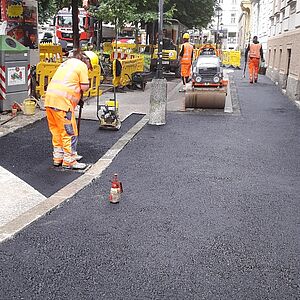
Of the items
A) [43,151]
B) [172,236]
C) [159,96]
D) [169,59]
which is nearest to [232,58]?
[169,59]

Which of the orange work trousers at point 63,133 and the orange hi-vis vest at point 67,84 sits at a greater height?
the orange hi-vis vest at point 67,84

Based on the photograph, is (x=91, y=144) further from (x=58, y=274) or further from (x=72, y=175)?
(x=58, y=274)

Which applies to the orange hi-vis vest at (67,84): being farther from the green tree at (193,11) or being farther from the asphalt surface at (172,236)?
the green tree at (193,11)

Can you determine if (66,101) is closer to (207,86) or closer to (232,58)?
(207,86)

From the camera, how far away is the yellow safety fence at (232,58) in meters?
31.0

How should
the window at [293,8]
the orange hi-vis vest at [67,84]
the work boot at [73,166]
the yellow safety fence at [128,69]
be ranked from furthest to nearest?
the window at [293,8]
the yellow safety fence at [128,69]
the work boot at [73,166]
the orange hi-vis vest at [67,84]

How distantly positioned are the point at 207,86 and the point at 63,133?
24.7 feet

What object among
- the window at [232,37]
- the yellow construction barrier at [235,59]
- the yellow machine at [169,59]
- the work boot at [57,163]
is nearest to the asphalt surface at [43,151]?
the work boot at [57,163]

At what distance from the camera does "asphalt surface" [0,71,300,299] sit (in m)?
3.66

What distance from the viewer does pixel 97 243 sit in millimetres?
4371

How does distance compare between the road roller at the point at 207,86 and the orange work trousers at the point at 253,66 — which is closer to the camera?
the road roller at the point at 207,86

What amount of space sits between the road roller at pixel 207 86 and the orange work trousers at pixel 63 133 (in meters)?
6.03

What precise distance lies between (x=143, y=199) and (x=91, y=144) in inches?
117

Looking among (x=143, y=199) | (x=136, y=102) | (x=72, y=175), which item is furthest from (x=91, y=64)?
(x=136, y=102)
